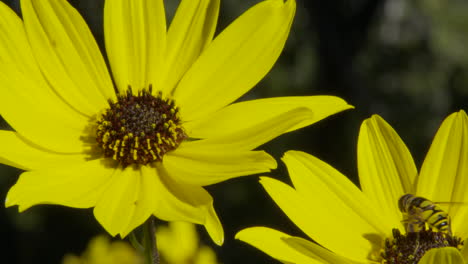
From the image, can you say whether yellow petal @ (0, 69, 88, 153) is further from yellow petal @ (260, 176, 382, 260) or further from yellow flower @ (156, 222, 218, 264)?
yellow flower @ (156, 222, 218, 264)

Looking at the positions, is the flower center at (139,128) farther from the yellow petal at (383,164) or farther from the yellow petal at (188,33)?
the yellow petal at (383,164)

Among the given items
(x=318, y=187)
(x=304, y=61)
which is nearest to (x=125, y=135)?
(x=318, y=187)

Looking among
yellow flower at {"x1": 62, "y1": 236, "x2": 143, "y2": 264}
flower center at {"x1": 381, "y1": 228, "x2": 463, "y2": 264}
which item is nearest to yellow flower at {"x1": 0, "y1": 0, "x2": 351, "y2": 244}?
flower center at {"x1": 381, "y1": 228, "x2": 463, "y2": 264}

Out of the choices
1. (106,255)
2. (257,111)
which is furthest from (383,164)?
(106,255)

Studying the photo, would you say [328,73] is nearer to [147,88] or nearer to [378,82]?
[378,82]

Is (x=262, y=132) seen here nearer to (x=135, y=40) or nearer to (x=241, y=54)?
(x=241, y=54)

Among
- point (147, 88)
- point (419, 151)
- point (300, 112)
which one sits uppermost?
point (300, 112)

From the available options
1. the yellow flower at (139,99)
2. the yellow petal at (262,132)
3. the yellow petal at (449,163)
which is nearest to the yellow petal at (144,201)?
the yellow flower at (139,99)
